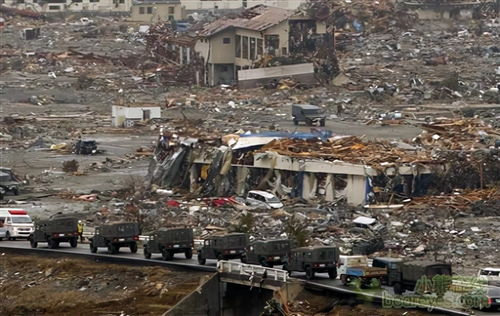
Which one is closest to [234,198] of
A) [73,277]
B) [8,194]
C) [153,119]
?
[8,194]

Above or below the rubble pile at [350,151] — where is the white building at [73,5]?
above

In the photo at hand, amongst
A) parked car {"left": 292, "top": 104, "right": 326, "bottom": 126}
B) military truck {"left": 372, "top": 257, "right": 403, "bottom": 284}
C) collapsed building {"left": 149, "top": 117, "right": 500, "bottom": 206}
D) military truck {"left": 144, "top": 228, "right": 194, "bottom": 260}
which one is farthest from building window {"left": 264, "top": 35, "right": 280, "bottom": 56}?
→ military truck {"left": 372, "top": 257, "right": 403, "bottom": 284}

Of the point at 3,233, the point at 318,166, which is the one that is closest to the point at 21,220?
the point at 3,233

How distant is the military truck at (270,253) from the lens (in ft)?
110

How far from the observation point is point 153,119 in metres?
65.3

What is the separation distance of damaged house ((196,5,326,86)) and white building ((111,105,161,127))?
9.29 meters

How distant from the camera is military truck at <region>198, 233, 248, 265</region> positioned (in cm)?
3459

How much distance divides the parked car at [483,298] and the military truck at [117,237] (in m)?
9.84

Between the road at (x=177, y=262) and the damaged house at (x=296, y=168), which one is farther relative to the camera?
the damaged house at (x=296, y=168)

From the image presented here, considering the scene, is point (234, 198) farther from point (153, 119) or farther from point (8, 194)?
point (153, 119)

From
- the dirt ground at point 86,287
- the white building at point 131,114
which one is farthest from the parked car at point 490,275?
the white building at point 131,114

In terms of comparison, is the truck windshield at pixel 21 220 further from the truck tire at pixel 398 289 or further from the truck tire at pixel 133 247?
the truck tire at pixel 398 289

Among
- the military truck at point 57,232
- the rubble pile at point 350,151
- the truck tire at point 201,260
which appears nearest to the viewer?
the truck tire at point 201,260

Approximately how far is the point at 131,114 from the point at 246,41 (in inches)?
463
